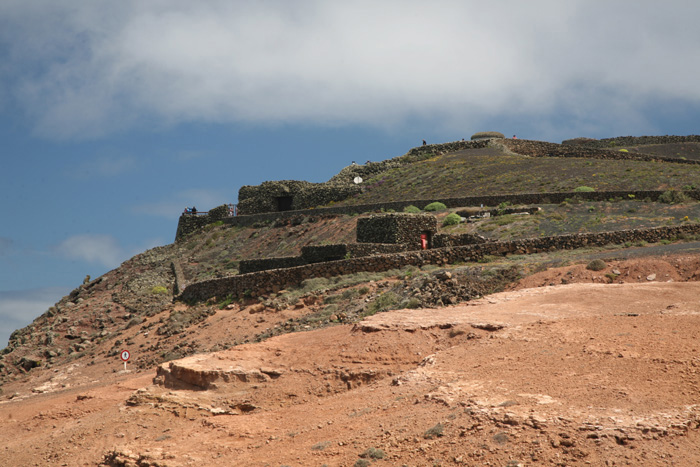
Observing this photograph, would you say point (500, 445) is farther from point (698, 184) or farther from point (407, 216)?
point (698, 184)

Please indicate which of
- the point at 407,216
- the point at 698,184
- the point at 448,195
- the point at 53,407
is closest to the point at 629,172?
the point at 698,184

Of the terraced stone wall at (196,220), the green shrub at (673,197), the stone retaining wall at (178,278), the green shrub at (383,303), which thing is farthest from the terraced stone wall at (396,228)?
the terraced stone wall at (196,220)


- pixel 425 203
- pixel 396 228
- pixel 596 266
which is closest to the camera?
pixel 596 266

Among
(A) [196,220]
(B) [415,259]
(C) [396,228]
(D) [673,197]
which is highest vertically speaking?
(A) [196,220]

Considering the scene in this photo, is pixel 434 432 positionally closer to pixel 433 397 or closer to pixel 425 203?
pixel 433 397

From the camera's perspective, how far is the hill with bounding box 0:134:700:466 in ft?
26.7

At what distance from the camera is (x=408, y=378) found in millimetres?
10703

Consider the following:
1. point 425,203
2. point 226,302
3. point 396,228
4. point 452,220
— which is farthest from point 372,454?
point 425,203

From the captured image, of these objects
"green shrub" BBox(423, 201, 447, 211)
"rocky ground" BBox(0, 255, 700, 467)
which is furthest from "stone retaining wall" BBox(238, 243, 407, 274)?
"green shrub" BBox(423, 201, 447, 211)

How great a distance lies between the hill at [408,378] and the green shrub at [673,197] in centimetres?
1204

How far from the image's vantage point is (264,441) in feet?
33.8

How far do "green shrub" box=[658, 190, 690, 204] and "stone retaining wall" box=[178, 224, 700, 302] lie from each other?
8.93 meters

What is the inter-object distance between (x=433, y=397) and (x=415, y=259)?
12.9 m

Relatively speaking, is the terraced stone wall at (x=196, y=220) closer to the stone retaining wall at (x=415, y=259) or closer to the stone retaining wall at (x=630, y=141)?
the stone retaining wall at (x=415, y=259)
